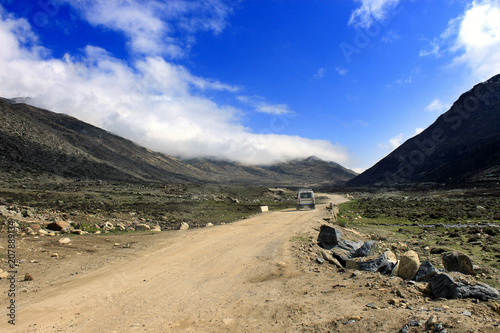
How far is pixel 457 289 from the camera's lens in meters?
5.31

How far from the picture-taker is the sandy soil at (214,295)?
4910mm

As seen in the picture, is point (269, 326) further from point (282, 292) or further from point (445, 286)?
point (445, 286)

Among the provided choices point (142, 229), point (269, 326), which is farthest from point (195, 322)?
point (142, 229)

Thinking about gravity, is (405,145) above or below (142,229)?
above

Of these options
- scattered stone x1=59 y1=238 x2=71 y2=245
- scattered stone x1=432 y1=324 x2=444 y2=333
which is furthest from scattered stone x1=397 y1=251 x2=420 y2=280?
scattered stone x1=59 y1=238 x2=71 y2=245

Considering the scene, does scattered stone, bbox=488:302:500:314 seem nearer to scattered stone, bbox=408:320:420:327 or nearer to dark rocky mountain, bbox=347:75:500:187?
scattered stone, bbox=408:320:420:327

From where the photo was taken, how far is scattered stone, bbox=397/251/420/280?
697 centimetres

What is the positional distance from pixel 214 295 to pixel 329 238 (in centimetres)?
671

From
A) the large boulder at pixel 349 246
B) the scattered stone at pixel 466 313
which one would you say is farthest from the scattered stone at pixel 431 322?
the large boulder at pixel 349 246

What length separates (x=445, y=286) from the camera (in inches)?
217

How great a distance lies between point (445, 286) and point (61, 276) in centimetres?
1020

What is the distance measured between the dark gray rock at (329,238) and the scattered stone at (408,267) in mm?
4332

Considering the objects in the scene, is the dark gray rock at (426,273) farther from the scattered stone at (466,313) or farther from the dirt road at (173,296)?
the dirt road at (173,296)

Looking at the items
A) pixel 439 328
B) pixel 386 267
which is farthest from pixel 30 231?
pixel 439 328
